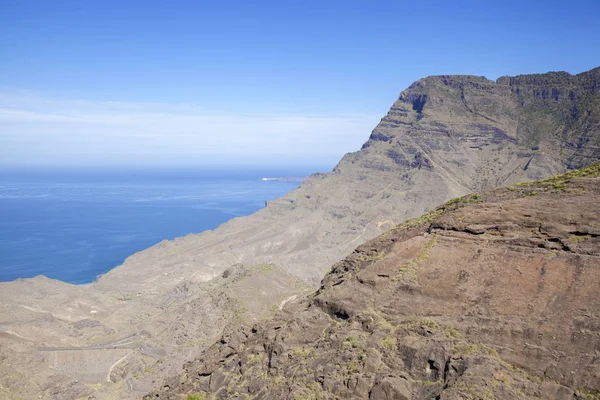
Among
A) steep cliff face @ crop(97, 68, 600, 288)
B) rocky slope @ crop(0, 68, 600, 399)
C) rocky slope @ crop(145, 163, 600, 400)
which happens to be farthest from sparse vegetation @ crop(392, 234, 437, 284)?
steep cliff face @ crop(97, 68, 600, 288)

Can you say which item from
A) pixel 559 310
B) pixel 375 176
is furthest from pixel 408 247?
pixel 375 176

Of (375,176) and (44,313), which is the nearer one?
(44,313)

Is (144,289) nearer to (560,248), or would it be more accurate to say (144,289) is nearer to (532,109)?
(560,248)

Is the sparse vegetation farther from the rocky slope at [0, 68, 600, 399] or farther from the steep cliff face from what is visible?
the steep cliff face

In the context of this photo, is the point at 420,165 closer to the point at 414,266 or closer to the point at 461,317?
the point at 414,266

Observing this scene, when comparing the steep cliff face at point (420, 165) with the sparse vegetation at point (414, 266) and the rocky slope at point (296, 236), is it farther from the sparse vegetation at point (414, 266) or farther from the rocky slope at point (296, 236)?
the sparse vegetation at point (414, 266)

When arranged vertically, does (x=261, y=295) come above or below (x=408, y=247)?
below

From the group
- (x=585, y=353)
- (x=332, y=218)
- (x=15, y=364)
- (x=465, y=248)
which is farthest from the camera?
(x=332, y=218)
